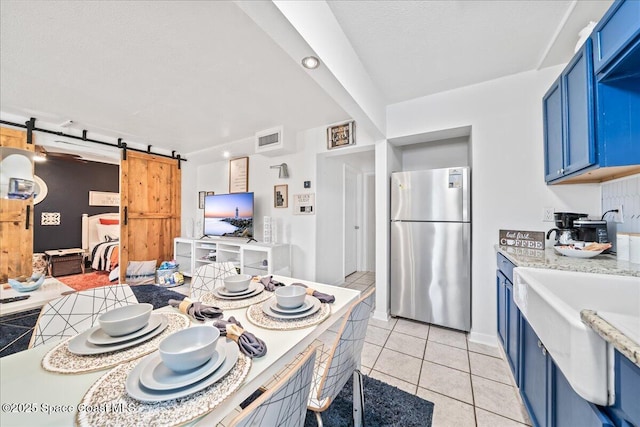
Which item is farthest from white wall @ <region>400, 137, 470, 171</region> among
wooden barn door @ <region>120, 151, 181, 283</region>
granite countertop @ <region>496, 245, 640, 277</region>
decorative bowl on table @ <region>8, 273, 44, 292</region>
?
wooden barn door @ <region>120, 151, 181, 283</region>

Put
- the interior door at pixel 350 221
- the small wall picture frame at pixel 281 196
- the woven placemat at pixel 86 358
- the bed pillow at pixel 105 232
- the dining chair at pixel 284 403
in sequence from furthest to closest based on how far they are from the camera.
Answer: the bed pillow at pixel 105 232 < the interior door at pixel 350 221 < the small wall picture frame at pixel 281 196 < the woven placemat at pixel 86 358 < the dining chair at pixel 284 403

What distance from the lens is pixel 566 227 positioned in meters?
1.75

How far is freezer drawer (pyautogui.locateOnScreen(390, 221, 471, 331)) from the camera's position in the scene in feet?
7.63

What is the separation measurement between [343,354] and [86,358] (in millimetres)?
852

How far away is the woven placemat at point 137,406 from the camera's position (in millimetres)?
508

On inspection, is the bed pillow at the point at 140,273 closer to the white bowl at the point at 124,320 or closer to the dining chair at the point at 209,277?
the dining chair at the point at 209,277

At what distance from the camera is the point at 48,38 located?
171 cm

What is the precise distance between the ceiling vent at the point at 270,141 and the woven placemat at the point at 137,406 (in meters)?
3.01

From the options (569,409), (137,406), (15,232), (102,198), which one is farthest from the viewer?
(102,198)

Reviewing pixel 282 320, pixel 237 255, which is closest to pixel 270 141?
pixel 237 255

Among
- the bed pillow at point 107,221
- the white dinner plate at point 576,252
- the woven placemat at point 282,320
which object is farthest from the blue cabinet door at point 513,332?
the bed pillow at point 107,221

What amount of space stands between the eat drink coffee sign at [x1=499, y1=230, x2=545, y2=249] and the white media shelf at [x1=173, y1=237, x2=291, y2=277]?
2556 millimetres

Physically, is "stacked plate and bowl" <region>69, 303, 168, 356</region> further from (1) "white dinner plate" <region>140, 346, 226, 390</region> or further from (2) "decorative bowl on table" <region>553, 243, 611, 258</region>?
(2) "decorative bowl on table" <region>553, 243, 611, 258</region>

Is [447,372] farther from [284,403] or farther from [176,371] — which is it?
[176,371]
